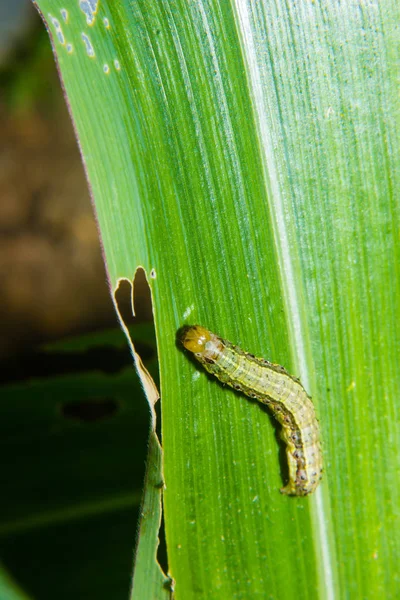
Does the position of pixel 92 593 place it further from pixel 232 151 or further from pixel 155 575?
pixel 232 151

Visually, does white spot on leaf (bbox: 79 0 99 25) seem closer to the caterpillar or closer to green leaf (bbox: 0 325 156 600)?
the caterpillar

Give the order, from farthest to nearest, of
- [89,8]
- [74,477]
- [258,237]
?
[74,477] < [258,237] < [89,8]

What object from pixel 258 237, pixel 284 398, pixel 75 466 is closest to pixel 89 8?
pixel 258 237

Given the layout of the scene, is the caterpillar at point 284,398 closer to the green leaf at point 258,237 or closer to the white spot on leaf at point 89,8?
the green leaf at point 258,237

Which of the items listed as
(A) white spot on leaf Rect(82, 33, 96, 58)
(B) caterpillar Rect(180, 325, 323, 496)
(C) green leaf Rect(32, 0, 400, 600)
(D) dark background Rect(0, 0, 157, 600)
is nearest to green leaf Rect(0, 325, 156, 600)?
(D) dark background Rect(0, 0, 157, 600)

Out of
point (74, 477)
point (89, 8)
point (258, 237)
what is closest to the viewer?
point (89, 8)

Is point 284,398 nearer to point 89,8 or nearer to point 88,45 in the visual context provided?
point 88,45

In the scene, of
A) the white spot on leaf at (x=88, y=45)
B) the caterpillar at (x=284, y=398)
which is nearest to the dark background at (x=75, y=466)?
the caterpillar at (x=284, y=398)

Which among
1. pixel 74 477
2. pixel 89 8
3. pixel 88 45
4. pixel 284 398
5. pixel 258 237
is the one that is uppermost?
pixel 89 8
